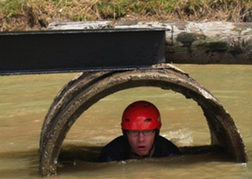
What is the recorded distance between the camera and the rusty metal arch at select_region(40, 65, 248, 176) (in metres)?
6.16

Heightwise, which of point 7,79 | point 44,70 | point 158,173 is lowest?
point 7,79

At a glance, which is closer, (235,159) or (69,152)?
(235,159)

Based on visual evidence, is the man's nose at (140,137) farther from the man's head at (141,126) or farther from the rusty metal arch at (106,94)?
the rusty metal arch at (106,94)

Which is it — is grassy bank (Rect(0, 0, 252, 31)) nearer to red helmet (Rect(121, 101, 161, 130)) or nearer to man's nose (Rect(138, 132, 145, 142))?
red helmet (Rect(121, 101, 161, 130))

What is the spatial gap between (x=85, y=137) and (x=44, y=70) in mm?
2862

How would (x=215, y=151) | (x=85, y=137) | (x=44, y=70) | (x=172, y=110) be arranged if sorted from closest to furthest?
(x=44, y=70) → (x=215, y=151) → (x=85, y=137) → (x=172, y=110)

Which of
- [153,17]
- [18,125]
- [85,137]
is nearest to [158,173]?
[85,137]

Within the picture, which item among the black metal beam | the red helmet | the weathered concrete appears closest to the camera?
the black metal beam

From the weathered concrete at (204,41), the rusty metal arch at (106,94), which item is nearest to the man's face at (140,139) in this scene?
the rusty metal arch at (106,94)

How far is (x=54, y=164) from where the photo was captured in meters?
6.40

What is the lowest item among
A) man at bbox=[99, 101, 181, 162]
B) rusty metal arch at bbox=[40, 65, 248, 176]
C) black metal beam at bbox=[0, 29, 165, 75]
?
man at bbox=[99, 101, 181, 162]

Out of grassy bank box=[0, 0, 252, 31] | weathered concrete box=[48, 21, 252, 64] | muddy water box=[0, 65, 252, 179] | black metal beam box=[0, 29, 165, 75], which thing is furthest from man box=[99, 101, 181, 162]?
grassy bank box=[0, 0, 252, 31]

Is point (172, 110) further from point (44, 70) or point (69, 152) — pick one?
point (44, 70)

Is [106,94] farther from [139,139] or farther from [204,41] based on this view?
[204,41]
